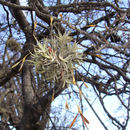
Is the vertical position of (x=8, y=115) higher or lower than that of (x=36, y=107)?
higher

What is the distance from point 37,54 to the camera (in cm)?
130

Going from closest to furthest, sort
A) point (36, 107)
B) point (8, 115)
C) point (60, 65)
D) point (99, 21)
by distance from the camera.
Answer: point (60, 65) < point (36, 107) < point (99, 21) < point (8, 115)

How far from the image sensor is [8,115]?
11.1ft

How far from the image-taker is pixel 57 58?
1.25 metres

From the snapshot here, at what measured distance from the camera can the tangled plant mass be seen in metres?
1.24

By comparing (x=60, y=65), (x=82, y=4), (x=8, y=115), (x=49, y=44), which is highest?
(x=82, y=4)

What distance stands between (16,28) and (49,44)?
1.95 m

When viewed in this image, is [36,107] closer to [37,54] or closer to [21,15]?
[37,54]

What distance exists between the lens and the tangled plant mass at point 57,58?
4.08ft

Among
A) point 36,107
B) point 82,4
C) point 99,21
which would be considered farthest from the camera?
point 99,21

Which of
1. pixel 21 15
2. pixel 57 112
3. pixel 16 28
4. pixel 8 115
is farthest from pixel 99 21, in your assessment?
pixel 8 115

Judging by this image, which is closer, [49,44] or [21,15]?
[49,44]

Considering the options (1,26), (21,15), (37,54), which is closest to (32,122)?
(37,54)

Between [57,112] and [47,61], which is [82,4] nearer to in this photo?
[47,61]
